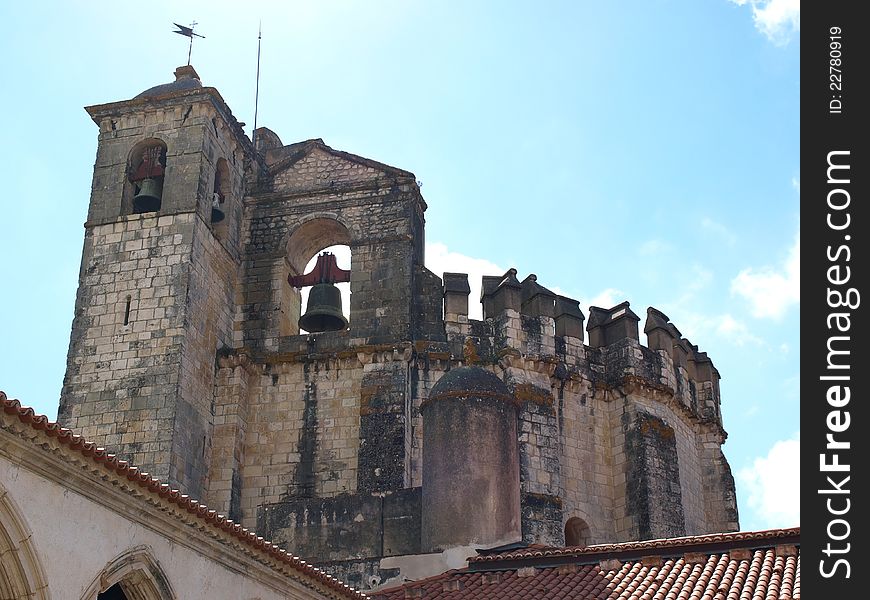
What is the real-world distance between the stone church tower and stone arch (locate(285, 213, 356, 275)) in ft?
0.16

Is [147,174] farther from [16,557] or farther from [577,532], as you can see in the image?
[16,557]

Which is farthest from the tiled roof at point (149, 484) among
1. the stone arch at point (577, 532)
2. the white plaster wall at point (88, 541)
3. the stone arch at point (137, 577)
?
the stone arch at point (577, 532)

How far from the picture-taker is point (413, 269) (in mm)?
20281

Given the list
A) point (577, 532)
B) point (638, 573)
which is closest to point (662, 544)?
point (638, 573)

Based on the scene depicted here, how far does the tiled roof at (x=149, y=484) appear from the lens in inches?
352

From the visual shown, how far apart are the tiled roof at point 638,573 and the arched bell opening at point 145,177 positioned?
28.5ft

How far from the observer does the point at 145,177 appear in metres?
20.6

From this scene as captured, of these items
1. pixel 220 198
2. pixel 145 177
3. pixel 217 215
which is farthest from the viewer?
pixel 220 198

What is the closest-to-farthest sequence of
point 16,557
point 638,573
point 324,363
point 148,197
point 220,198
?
1. point 16,557
2. point 638,573
3. point 324,363
4. point 148,197
5. point 220,198

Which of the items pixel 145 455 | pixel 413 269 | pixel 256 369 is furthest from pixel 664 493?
pixel 145 455

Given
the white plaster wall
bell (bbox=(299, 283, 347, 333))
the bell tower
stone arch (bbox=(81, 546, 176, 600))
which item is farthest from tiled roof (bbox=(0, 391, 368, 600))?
→ bell (bbox=(299, 283, 347, 333))

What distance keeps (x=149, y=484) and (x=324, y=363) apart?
9407mm
